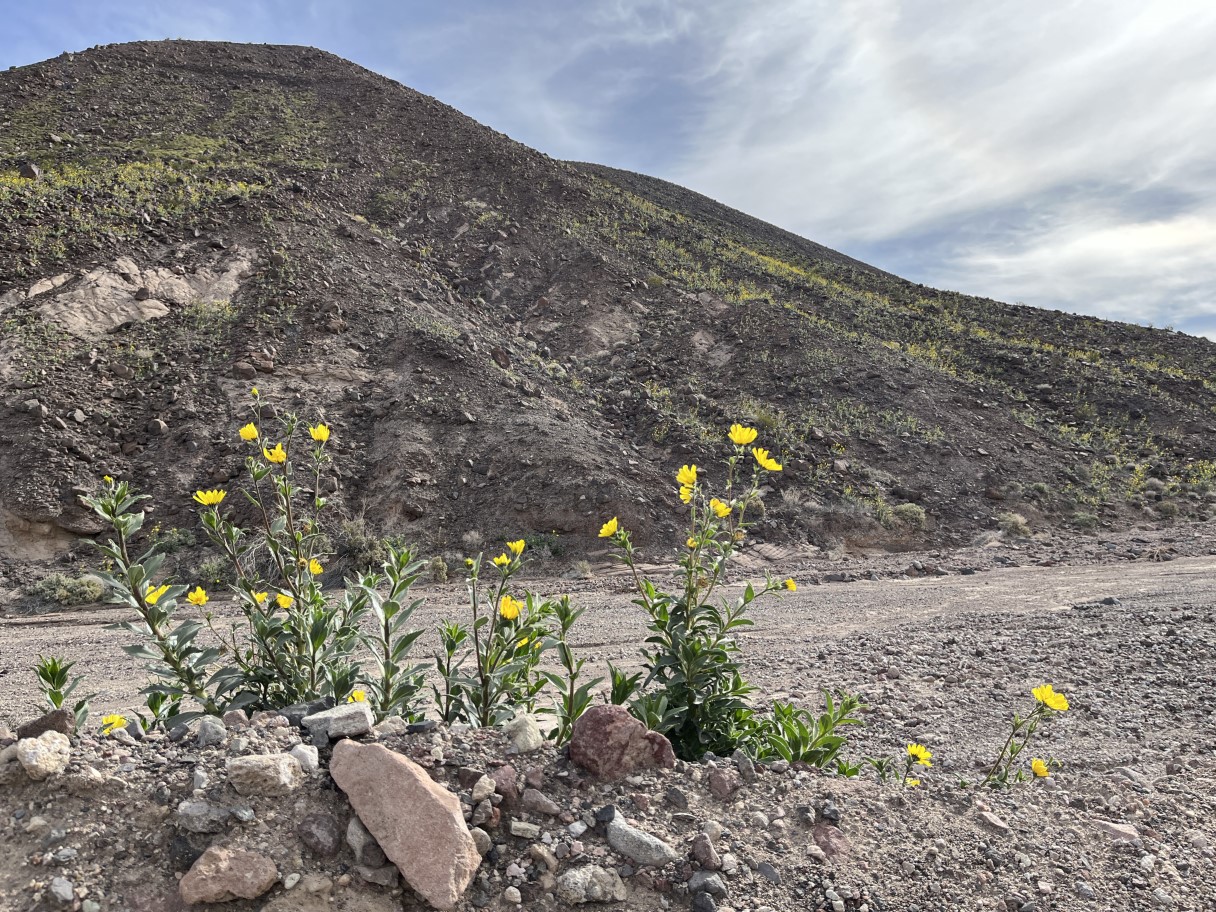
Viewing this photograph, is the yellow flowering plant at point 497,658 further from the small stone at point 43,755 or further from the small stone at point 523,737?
the small stone at point 43,755

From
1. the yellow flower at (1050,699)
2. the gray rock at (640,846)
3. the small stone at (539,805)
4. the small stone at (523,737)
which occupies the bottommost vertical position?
the gray rock at (640,846)

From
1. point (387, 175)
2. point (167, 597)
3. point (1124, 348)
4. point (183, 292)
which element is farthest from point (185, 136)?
point (1124, 348)

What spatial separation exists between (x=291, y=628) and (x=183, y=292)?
1671 centimetres

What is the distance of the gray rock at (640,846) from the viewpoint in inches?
75.9

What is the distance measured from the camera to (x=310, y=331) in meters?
15.6

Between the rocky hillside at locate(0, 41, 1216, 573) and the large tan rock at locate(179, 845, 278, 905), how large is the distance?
9929 mm

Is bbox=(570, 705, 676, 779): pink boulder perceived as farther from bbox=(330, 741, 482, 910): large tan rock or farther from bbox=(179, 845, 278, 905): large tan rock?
bbox=(179, 845, 278, 905): large tan rock

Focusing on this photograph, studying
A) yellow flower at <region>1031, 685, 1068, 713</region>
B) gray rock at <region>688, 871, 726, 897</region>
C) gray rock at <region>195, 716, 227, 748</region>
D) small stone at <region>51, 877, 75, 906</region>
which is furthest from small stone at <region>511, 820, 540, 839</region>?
yellow flower at <region>1031, 685, 1068, 713</region>

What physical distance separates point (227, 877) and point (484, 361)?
14.8m

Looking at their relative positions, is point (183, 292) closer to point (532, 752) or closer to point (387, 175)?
point (387, 175)

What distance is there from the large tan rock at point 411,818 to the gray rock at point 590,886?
9.6 inches

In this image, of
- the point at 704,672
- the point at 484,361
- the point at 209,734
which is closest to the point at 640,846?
the point at 704,672

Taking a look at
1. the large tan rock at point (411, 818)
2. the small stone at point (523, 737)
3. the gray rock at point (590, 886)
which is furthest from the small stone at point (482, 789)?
the gray rock at point (590, 886)

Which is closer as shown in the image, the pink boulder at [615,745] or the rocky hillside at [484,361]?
the pink boulder at [615,745]
